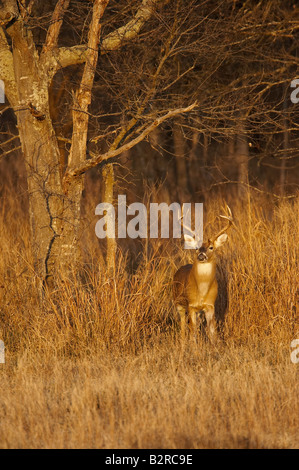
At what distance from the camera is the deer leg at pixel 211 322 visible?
25.5 ft

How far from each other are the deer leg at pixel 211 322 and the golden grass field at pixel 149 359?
0.43ft

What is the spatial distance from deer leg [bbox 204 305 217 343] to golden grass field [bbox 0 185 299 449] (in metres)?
0.13

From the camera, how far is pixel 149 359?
271 inches

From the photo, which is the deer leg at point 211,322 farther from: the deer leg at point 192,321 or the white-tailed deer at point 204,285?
the deer leg at point 192,321

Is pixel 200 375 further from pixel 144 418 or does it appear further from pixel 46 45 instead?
pixel 46 45

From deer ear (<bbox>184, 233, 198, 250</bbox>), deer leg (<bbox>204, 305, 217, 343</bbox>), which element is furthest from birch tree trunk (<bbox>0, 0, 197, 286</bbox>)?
deer leg (<bbox>204, 305, 217, 343</bbox>)

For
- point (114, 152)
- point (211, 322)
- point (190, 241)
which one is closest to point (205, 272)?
point (190, 241)

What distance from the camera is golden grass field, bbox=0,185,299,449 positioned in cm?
510

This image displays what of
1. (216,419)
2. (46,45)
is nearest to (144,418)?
(216,419)

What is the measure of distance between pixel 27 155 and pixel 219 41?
3028mm

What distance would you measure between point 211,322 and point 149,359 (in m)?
1.26

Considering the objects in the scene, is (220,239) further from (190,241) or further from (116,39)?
(116,39)

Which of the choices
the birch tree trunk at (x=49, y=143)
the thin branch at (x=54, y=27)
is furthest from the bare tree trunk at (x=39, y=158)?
the thin branch at (x=54, y=27)

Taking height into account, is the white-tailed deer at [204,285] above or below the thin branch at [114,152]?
below
